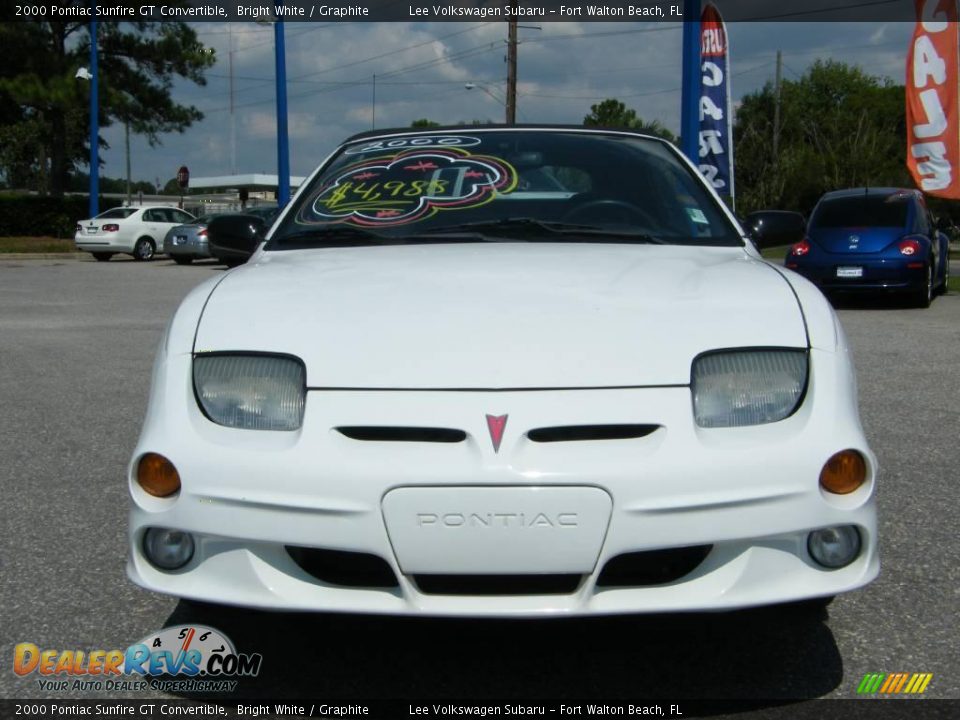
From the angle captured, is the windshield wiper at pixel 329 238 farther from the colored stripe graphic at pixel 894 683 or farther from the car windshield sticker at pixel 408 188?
the colored stripe graphic at pixel 894 683

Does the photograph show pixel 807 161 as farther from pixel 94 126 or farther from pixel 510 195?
pixel 510 195

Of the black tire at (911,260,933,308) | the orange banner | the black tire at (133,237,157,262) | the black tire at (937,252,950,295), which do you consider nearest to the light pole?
the orange banner

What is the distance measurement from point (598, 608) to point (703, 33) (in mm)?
15745

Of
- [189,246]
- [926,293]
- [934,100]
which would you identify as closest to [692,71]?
[934,100]

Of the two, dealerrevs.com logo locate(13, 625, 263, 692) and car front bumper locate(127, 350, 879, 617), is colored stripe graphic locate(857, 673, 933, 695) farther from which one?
dealerrevs.com logo locate(13, 625, 263, 692)

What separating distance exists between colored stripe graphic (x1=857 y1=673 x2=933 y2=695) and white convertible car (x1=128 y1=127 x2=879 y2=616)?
375 millimetres

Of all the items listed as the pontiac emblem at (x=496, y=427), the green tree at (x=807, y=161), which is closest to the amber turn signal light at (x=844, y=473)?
the pontiac emblem at (x=496, y=427)

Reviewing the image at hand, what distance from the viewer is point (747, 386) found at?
2486 millimetres

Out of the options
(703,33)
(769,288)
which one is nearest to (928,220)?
(703,33)

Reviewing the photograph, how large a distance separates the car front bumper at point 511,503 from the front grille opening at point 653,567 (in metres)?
0.03

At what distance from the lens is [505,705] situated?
8.31ft

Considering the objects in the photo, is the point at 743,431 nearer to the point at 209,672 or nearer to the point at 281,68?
the point at 209,672

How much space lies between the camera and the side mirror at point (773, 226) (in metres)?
4.32

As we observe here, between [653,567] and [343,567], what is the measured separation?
2.12 ft
